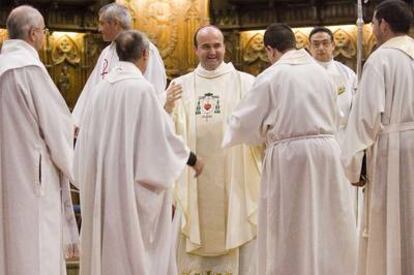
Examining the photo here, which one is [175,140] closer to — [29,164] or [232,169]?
[29,164]

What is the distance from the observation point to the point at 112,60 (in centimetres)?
671

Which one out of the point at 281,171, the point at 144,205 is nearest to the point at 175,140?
the point at 144,205

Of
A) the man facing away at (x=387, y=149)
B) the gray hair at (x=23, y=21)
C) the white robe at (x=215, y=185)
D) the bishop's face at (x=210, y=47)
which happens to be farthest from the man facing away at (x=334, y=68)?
the gray hair at (x=23, y=21)

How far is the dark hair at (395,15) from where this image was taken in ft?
18.0

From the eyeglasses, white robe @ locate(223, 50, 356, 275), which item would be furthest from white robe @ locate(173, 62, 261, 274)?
the eyeglasses

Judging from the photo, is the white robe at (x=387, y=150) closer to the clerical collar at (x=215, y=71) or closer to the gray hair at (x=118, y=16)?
the clerical collar at (x=215, y=71)

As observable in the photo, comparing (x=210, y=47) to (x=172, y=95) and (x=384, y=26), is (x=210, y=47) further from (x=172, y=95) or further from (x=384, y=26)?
(x=384, y=26)

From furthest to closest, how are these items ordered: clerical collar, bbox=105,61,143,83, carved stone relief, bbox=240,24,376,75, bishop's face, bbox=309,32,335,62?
carved stone relief, bbox=240,24,376,75 → bishop's face, bbox=309,32,335,62 → clerical collar, bbox=105,61,143,83

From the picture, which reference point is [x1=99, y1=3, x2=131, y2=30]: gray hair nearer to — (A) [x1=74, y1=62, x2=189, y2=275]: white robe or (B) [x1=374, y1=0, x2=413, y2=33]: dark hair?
(A) [x1=74, y1=62, x2=189, y2=275]: white robe

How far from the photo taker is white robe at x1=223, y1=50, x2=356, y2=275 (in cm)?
584

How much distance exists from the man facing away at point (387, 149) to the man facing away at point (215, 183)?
1.34 meters

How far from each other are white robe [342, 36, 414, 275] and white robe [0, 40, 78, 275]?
5.90 feet

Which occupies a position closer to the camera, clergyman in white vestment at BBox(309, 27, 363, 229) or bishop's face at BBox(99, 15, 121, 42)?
bishop's face at BBox(99, 15, 121, 42)

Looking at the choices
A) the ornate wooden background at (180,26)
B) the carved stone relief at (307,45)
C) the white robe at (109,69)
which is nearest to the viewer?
the white robe at (109,69)
